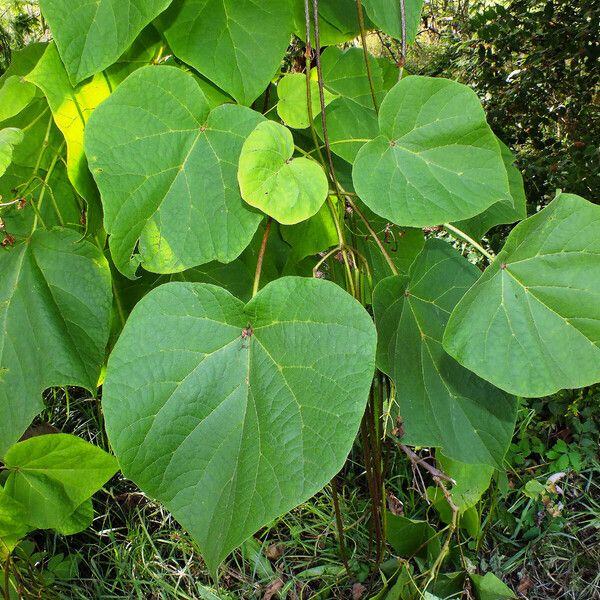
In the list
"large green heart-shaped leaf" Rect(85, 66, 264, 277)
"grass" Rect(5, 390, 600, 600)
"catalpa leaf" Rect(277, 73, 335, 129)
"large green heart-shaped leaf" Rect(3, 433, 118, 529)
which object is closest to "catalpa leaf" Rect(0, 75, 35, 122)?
"large green heart-shaped leaf" Rect(85, 66, 264, 277)

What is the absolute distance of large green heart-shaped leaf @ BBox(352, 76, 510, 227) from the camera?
0.60m

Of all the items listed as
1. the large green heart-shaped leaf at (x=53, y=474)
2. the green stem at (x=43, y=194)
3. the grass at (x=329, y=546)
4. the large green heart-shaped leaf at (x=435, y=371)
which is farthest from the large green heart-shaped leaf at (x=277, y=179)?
the grass at (x=329, y=546)

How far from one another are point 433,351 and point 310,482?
0.91 feet

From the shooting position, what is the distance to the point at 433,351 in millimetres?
744

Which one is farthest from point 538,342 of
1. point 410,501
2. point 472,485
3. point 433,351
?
point 410,501

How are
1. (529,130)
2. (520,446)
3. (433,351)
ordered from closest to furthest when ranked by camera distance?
(433,351) → (520,446) → (529,130)

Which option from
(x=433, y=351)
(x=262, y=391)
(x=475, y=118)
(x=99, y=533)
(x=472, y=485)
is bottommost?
(x=99, y=533)

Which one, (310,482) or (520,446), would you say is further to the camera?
(520,446)

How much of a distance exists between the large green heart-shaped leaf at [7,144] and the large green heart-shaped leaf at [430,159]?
340mm

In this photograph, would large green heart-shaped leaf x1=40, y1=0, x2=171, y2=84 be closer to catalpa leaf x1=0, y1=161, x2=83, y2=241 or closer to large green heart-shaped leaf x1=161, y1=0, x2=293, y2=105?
large green heart-shaped leaf x1=161, y1=0, x2=293, y2=105

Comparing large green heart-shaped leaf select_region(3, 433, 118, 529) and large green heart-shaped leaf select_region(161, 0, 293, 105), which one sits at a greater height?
large green heart-shaped leaf select_region(161, 0, 293, 105)

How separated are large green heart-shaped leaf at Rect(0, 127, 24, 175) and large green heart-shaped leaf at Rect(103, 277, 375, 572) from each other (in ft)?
0.71

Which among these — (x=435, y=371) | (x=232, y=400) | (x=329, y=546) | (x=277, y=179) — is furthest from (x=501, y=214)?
(x=329, y=546)

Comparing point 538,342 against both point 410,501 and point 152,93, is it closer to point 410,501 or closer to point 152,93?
point 152,93
